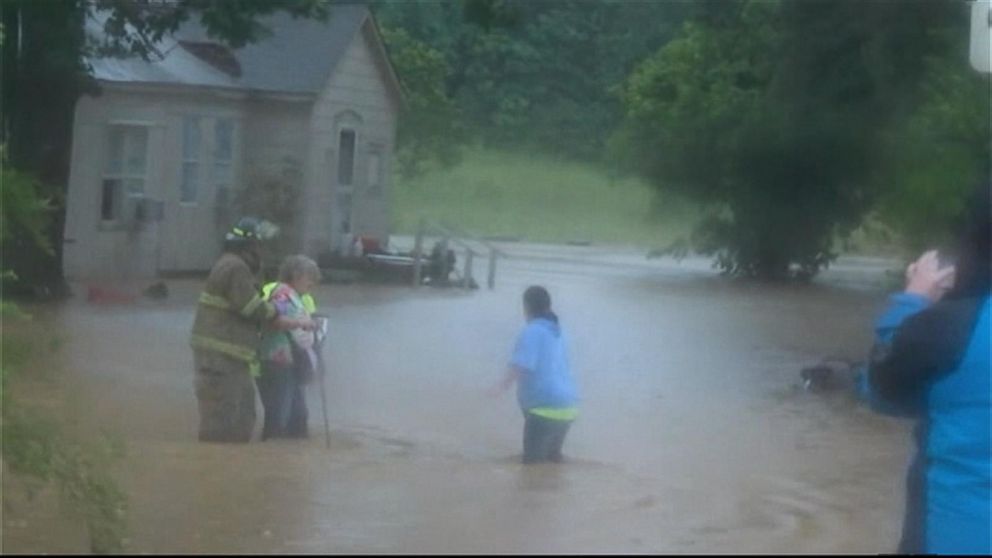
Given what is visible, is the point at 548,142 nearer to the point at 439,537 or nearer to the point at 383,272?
the point at 439,537

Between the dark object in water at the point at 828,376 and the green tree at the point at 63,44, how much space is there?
503 cm

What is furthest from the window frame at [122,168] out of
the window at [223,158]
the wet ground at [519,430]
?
the wet ground at [519,430]

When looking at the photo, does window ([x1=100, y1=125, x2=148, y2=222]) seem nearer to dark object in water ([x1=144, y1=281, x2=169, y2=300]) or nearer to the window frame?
the window frame

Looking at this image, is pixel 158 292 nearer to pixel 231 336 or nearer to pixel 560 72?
pixel 231 336

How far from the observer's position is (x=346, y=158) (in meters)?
17.3

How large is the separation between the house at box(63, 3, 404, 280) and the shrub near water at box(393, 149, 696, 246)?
167 inches

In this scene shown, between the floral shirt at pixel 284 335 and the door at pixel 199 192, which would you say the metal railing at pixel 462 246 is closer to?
the floral shirt at pixel 284 335

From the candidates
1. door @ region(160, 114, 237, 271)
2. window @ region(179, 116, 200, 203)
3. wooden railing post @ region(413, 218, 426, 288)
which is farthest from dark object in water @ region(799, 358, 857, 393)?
window @ region(179, 116, 200, 203)

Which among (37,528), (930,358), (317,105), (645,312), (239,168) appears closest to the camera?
(930,358)

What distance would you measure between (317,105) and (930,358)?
1377 cm

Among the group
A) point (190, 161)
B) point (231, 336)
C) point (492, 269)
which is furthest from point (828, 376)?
point (190, 161)

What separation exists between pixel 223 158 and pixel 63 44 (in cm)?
227

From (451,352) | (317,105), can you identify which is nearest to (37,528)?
(451,352)

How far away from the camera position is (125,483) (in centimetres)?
912
